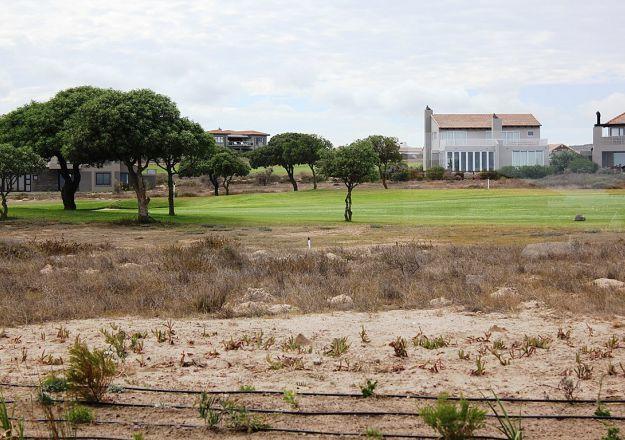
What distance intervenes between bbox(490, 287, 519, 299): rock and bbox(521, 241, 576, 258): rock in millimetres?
6415

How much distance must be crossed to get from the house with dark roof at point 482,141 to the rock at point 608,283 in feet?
271

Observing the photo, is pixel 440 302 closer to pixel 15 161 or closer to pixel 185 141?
pixel 185 141

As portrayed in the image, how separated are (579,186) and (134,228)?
32896 mm

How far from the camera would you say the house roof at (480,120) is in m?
105

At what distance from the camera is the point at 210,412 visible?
8398 mm

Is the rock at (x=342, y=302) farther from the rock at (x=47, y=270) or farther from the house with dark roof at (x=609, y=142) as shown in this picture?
the house with dark roof at (x=609, y=142)

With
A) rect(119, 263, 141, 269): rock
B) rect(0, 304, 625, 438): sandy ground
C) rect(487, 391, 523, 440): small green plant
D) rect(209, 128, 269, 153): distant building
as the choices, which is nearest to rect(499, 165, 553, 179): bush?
rect(119, 263, 141, 269): rock

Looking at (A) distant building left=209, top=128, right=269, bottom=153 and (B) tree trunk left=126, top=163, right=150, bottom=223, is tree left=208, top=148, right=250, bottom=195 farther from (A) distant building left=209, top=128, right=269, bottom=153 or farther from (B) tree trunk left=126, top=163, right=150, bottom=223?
(A) distant building left=209, top=128, right=269, bottom=153

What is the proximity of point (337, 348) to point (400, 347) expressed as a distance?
90cm

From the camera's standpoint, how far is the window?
104062mm

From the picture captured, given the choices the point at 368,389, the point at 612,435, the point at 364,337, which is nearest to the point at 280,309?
the point at 364,337

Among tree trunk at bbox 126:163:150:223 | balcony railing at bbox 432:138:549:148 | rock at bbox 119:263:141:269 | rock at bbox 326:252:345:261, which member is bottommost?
rock at bbox 326:252:345:261

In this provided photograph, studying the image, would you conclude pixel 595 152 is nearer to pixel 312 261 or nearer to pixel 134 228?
pixel 134 228

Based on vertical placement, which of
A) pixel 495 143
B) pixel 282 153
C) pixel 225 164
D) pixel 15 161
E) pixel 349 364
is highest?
pixel 495 143
